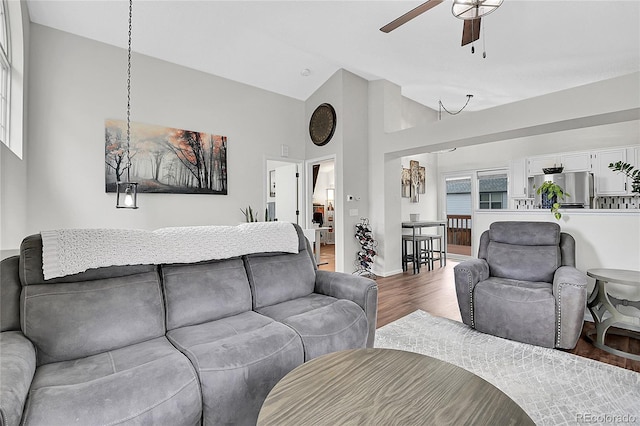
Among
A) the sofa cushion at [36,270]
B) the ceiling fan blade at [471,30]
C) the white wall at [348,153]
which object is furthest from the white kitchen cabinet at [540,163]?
the sofa cushion at [36,270]

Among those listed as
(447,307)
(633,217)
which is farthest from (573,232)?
(447,307)

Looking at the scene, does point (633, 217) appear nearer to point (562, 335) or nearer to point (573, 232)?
point (573, 232)

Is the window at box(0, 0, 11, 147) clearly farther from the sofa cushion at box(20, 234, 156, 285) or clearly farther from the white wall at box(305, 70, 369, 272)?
the white wall at box(305, 70, 369, 272)

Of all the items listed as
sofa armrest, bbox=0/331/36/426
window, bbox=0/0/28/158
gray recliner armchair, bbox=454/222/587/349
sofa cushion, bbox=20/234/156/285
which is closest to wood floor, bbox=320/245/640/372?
gray recliner armchair, bbox=454/222/587/349

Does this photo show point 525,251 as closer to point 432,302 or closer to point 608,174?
point 432,302

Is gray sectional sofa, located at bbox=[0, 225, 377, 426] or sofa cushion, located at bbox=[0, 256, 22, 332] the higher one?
sofa cushion, located at bbox=[0, 256, 22, 332]

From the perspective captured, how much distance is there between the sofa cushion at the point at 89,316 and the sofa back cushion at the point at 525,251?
3041 millimetres

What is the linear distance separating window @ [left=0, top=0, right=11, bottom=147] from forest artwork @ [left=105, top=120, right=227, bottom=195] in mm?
884

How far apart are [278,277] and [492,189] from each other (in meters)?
5.92

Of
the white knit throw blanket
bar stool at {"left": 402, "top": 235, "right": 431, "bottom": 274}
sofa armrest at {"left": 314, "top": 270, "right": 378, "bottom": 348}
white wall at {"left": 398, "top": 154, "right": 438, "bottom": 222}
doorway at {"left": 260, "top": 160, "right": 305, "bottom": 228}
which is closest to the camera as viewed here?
the white knit throw blanket

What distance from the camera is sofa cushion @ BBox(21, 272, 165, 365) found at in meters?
1.39

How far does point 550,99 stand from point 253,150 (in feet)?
13.0

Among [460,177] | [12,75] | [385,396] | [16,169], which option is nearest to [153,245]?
[385,396]

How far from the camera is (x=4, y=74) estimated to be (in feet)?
9.03
